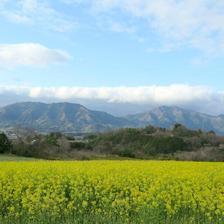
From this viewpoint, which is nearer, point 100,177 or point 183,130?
point 100,177

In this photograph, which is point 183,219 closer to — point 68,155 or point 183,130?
point 68,155

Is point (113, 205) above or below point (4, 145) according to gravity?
above

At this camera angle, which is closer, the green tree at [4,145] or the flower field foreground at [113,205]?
the flower field foreground at [113,205]

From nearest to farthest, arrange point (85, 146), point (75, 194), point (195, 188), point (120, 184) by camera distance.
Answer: point (75, 194)
point (195, 188)
point (120, 184)
point (85, 146)

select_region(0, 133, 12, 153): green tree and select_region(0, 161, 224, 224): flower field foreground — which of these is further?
select_region(0, 133, 12, 153): green tree

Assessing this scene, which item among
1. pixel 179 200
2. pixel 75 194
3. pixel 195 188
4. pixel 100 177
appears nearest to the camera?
pixel 179 200

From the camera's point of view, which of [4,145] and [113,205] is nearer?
[113,205]

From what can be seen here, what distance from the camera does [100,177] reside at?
17.2 metres

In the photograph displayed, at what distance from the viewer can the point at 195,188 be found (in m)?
14.5

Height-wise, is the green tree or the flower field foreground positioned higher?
the flower field foreground

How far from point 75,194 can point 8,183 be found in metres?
3.10

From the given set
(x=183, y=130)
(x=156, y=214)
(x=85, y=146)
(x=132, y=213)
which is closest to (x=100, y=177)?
(x=132, y=213)

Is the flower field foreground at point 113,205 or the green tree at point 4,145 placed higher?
the flower field foreground at point 113,205

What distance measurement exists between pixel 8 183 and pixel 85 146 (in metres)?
53.9
